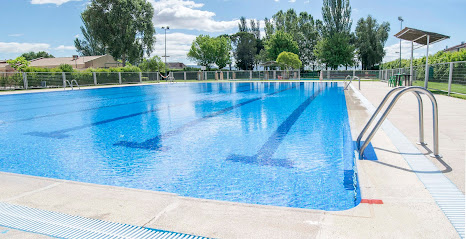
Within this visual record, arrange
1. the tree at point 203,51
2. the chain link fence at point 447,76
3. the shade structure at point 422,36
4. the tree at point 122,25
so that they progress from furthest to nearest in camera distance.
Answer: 1. the tree at point 203,51
2. the tree at point 122,25
3. the shade structure at point 422,36
4. the chain link fence at point 447,76

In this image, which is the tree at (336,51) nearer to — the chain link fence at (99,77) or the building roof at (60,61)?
the chain link fence at (99,77)

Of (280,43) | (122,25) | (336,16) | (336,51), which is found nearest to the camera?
(122,25)

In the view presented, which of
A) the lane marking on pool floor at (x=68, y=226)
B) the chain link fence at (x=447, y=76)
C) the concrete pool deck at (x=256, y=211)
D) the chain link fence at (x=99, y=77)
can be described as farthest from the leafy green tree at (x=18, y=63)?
the chain link fence at (x=447, y=76)

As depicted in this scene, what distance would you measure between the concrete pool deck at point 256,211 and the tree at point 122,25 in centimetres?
4352

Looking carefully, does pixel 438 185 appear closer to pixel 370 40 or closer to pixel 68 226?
pixel 68 226

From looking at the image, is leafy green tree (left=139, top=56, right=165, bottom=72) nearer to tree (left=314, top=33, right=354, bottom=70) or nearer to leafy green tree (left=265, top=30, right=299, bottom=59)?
leafy green tree (left=265, top=30, right=299, bottom=59)

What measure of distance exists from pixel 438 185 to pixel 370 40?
5742 centimetres

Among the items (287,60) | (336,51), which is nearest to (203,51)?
(287,60)

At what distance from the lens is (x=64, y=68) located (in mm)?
25703

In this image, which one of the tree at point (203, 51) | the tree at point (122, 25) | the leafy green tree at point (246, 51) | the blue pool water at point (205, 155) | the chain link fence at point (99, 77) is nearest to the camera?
the blue pool water at point (205, 155)

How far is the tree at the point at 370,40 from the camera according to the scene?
2078 inches

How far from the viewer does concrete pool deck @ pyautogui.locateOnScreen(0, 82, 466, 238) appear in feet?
6.86

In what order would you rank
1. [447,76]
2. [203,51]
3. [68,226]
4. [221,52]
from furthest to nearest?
[221,52] < [203,51] < [447,76] < [68,226]

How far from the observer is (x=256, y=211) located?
249cm
